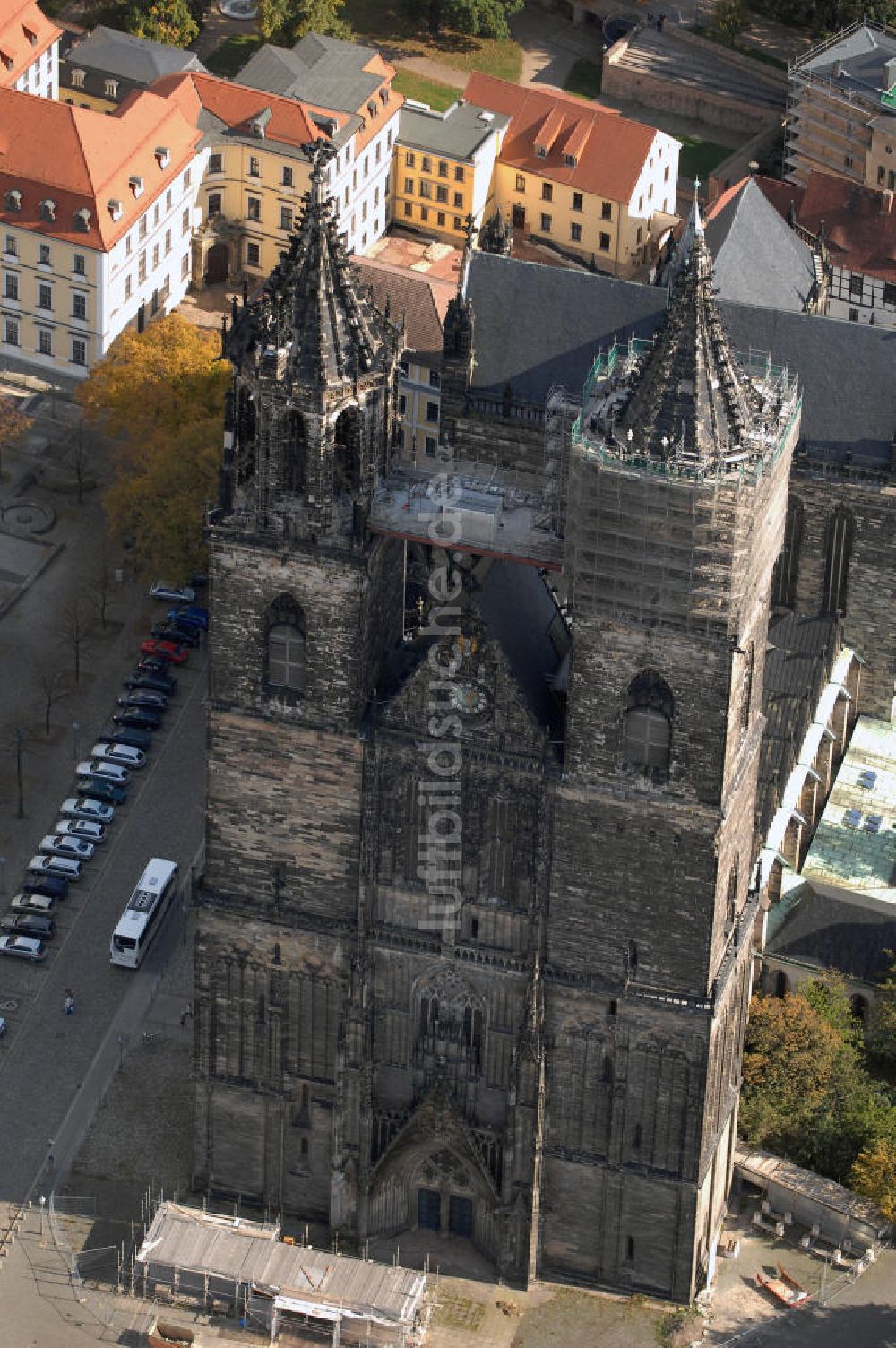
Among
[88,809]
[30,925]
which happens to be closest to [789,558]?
[88,809]

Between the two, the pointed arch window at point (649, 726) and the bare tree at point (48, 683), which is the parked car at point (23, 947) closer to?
the bare tree at point (48, 683)

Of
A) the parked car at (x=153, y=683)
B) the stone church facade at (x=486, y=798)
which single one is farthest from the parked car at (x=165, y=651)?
the stone church facade at (x=486, y=798)

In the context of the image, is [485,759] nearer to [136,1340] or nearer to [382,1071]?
[382,1071]

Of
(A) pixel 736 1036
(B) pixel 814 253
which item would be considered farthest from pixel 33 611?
(A) pixel 736 1036

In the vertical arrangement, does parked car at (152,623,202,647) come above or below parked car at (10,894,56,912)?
above

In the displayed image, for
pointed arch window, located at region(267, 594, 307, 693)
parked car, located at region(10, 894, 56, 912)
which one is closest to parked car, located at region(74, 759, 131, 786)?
parked car, located at region(10, 894, 56, 912)

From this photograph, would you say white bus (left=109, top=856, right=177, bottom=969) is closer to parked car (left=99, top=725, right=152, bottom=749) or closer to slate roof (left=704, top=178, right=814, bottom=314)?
parked car (left=99, top=725, right=152, bottom=749)
